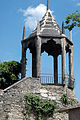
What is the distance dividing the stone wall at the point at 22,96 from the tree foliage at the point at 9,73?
3720 mm

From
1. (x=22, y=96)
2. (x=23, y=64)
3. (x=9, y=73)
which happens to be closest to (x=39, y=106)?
(x=22, y=96)

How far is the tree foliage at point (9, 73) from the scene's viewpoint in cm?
2492

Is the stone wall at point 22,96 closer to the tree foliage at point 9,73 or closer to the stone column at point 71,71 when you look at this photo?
the stone column at point 71,71

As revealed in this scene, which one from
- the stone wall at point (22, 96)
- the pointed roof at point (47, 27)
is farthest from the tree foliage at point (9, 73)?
the stone wall at point (22, 96)

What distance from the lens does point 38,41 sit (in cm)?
2289

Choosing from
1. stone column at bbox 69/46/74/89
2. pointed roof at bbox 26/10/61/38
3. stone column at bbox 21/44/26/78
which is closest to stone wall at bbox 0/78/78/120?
stone column at bbox 69/46/74/89

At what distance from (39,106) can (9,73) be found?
536 cm

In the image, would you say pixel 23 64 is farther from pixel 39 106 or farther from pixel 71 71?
pixel 39 106

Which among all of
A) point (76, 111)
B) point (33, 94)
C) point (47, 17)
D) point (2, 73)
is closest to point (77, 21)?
point (76, 111)

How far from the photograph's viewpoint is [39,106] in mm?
20656

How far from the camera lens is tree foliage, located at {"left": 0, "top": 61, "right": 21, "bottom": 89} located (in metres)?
24.9

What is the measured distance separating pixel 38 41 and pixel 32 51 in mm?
2951

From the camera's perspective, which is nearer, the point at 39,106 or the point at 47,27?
the point at 39,106

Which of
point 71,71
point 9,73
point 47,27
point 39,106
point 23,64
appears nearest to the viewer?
point 39,106
